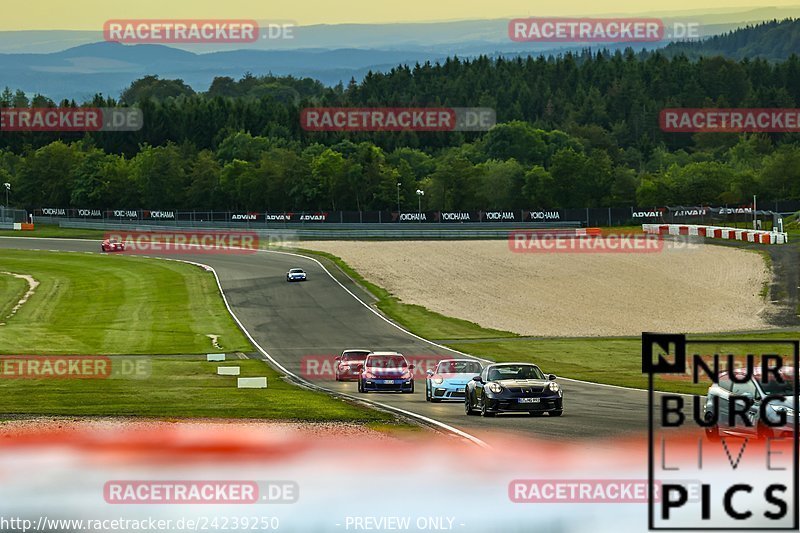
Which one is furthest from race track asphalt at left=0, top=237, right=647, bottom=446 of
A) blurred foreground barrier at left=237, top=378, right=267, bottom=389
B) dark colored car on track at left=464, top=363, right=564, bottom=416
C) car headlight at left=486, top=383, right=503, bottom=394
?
blurred foreground barrier at left=237, top=378, right=267, bottom=389

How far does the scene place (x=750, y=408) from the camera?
850 inches

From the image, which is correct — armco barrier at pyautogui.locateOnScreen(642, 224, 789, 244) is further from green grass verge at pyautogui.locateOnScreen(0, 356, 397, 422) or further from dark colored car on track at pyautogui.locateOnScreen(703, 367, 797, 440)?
dark colored car on track at pyautogui.locateOnScreen(703, 367, 797, 440)

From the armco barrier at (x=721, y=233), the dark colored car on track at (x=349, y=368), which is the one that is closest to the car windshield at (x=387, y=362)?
the dark colored car on track at (x=349, y=368)

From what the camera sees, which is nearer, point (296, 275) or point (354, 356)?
point (354, 356)

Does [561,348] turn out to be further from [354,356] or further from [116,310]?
[116,310]

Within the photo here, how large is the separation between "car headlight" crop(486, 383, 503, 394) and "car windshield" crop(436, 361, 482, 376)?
525cm

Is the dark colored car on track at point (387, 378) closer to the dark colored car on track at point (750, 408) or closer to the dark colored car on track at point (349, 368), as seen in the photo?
the dark colored car on track at point (349, 368)

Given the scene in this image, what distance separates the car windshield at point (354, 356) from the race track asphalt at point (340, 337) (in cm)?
138

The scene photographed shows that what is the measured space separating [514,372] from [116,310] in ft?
153

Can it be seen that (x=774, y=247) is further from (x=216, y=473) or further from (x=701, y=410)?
(x=216, y=473)

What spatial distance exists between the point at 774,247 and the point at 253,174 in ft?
341

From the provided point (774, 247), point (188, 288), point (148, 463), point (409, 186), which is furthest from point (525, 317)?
point (409, 186)

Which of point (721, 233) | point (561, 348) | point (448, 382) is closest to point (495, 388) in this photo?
point (448, 382)

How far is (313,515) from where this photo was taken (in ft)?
58.9
